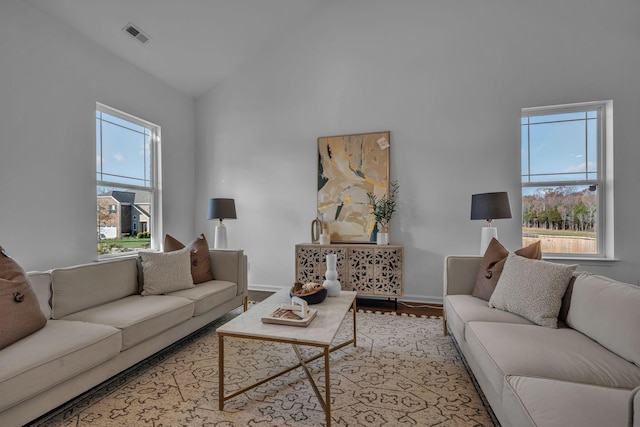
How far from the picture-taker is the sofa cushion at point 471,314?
193 centimetres

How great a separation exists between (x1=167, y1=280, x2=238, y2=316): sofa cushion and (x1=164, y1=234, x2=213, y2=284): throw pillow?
0.07 meters

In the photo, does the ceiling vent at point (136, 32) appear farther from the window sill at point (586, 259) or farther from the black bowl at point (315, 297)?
the window sill at point (586, 259)

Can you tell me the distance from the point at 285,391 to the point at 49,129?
2984mm

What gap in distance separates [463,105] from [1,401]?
432cm

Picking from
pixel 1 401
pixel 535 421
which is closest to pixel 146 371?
pixel 1 401

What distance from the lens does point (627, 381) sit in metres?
1.22

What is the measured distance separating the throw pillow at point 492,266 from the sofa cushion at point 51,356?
2.51 meters

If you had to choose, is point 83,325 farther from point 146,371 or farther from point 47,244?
point 47,244

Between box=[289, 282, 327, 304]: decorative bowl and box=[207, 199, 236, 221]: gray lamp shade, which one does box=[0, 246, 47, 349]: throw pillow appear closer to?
box=[289, 282, 327, 304]: decorative bowl

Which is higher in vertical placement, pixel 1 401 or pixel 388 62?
pixel 388 62

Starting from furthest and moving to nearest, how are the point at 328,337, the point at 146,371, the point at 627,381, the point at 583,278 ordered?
1. the point at 146,371
2. the point at 583,278
3. the point at 328,337
4. the point at 627,381

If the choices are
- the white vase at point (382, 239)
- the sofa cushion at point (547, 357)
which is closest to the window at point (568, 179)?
the white vase at point (382, 239)

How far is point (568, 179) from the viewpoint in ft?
11.4

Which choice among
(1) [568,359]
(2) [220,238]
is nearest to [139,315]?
(2) [220,238]
